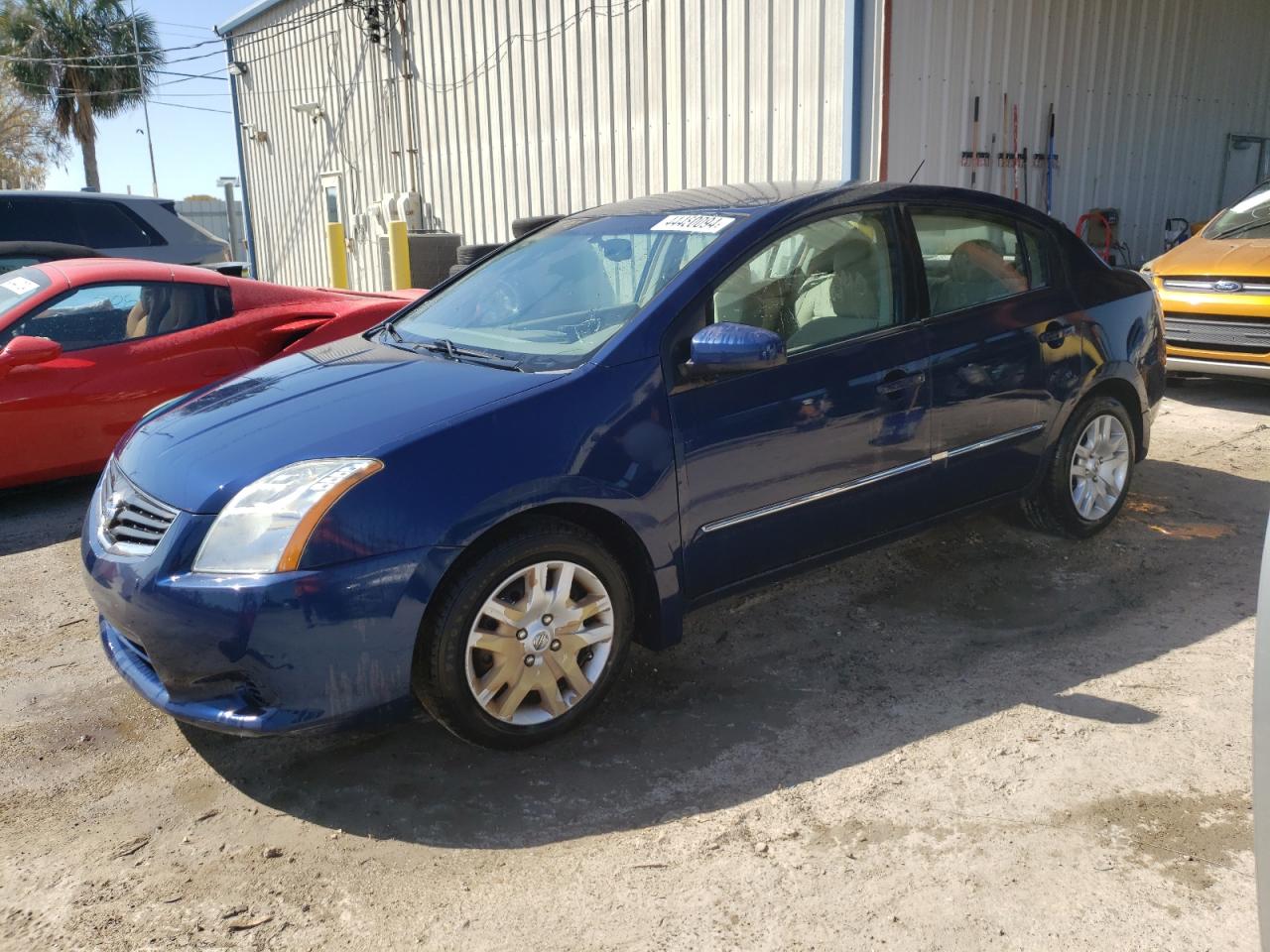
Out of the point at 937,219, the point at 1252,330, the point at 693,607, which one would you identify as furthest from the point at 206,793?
the point at 1252,330

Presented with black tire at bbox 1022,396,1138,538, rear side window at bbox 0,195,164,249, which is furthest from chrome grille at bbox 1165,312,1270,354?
rear side window at bbox 0,195,164,249

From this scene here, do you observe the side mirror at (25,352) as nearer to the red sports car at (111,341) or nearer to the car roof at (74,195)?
the red sports car at (111,341)

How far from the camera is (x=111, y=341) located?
5750mm

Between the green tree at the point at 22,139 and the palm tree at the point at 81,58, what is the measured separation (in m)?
0.46

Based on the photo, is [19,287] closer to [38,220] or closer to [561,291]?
[561,291]

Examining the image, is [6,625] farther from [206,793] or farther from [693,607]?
[693,607]

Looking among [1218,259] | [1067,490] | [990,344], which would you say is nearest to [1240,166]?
[1218,259]

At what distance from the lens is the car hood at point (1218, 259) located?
722 cm

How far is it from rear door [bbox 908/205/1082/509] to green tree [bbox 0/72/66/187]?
4163 centimetres

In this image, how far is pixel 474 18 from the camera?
11461 mm

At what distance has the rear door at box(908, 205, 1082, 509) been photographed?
3.93 m

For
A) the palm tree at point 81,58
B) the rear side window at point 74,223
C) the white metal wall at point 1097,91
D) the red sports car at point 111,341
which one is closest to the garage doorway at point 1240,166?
the white metal wall at point 1097,91

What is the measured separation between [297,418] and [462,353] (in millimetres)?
651

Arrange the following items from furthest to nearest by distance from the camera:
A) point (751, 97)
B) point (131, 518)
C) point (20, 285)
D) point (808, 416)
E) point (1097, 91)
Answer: point (1097, 91)
point (751, 97)
point (20, 285)
point (808, 416)
point (131, 518)
